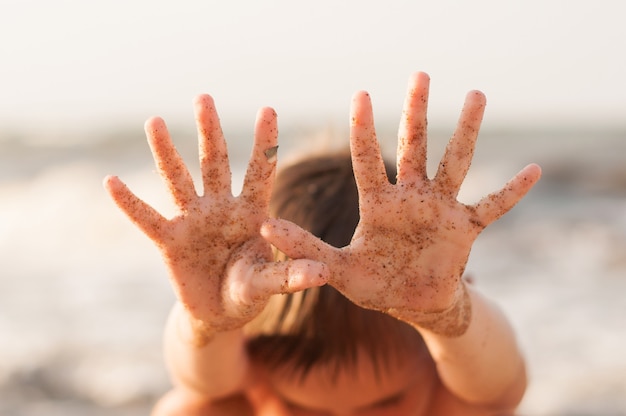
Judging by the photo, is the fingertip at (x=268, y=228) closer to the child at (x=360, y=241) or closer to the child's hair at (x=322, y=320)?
the child at (x=360, y=241)

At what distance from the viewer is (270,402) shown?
249 centimetres

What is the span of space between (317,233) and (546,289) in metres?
3.54

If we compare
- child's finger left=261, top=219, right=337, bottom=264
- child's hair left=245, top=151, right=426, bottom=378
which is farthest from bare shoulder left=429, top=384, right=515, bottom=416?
Answer: child's finger left=261, top=219, right=337, bottom=264

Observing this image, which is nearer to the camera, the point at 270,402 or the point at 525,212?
the point at 270,402

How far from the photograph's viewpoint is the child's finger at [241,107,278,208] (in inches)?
64.9

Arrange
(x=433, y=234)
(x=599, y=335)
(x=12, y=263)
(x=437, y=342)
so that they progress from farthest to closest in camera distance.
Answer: (x=12, y=263), (x=599, y=335), (x=437, y=342), (x=433, y=234)

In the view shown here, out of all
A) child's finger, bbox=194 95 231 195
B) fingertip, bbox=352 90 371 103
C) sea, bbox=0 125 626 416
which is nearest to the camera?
fingertip, bbox=352 90 371 103

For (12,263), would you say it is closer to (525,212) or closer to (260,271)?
(525,212)

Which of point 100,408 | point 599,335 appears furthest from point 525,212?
point 100,408

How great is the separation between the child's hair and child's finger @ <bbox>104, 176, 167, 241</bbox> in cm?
59

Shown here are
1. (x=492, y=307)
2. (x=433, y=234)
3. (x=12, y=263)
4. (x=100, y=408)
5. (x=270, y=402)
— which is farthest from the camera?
(x=12, y=263)

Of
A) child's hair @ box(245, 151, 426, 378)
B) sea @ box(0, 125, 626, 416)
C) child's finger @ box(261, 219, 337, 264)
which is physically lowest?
sea @ box(0, 125, 626, 416)

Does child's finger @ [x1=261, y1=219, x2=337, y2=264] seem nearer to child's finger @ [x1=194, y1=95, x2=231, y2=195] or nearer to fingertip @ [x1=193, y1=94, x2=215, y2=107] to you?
child's finger @ [x1=194, y1=95, x2=231, y2=195]

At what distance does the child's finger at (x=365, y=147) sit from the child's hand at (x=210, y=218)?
0.18 m
